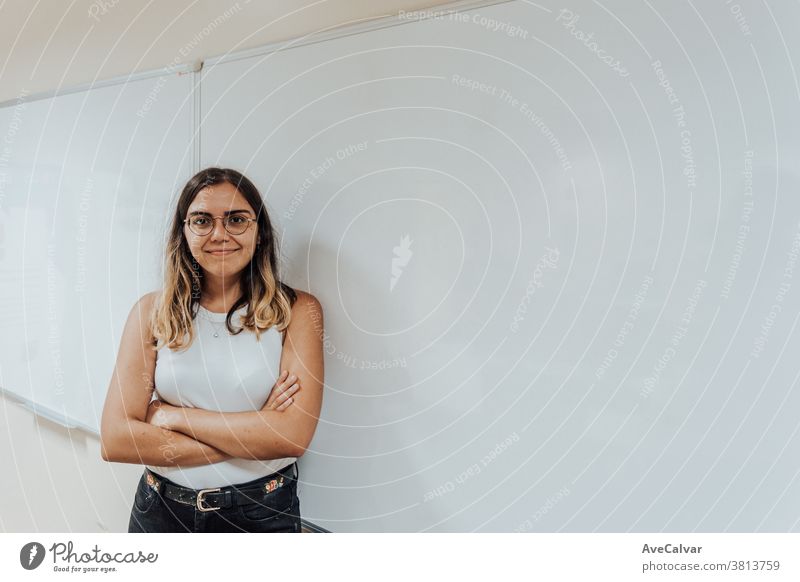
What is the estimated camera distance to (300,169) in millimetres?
594

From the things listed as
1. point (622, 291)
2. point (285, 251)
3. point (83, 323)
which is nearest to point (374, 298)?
point (285, 251)

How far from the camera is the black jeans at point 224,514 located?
23.5 inches

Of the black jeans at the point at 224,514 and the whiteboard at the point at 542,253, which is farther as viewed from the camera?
the black jeans at the point at 224,514

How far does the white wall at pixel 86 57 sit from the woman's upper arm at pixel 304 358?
0.65 ft

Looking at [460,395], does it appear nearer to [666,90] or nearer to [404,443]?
[404,443]

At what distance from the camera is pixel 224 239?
0.59m

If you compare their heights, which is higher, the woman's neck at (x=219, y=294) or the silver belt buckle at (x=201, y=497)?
the woman's neck at (x=219, y=294)

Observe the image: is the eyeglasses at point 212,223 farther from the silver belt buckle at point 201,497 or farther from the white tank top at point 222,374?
the silver belt buckle at point 201,497

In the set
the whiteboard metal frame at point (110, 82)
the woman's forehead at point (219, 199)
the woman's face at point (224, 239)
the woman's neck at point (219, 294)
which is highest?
the whiteboard metal frame at point (110, 82)

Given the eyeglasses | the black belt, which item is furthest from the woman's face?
the black belt

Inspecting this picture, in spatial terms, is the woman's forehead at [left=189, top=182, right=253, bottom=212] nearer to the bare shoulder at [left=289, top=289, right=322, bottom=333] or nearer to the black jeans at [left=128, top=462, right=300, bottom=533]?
the bare shoulder at [left=289, top=289, right=322, bottom=333]

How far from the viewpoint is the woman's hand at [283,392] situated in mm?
590

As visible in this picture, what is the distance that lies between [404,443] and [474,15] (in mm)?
415

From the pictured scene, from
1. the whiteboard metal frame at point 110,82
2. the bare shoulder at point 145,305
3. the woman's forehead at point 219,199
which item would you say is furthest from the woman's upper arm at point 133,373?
the whiteboard metal frame at point 110,82
